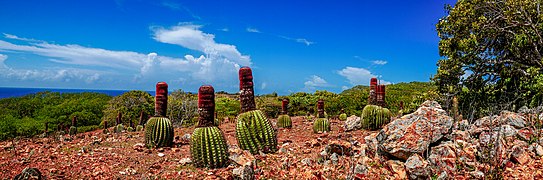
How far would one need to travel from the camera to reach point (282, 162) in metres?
6.63

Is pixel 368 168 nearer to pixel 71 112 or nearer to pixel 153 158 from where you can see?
pixel 153 158

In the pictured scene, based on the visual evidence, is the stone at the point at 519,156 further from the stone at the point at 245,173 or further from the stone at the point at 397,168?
the stone at the point at 245,173

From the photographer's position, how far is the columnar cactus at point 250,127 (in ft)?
25.2

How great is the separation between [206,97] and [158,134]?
291cm

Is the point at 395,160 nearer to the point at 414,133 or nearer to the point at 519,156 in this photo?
the point at 414,133

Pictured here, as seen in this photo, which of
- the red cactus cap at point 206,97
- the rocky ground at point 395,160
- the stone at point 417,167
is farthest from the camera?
the red cactus cap at point 206,97

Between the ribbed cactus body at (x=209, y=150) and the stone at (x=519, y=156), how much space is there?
4725mm

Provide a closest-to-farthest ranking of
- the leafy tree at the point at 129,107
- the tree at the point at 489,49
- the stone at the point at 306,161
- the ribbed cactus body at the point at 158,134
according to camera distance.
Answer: the stone at the point at 306,161
the ribbed cactus body at the point at 158,134
the tree at the point at 489,49
the leafy tree at the point at 129,107

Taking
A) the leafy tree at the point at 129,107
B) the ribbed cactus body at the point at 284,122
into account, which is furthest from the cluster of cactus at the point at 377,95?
the leafy tree at the point at 129,107

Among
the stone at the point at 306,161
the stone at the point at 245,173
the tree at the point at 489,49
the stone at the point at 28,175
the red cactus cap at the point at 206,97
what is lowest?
the stone at the point at 28,175

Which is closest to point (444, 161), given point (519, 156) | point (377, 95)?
point (519, 156)

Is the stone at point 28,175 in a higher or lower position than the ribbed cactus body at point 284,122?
lower

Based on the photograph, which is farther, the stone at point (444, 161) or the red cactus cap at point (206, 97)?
the red cactus cap at point (206, 97)

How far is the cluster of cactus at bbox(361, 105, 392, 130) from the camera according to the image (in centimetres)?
1124
